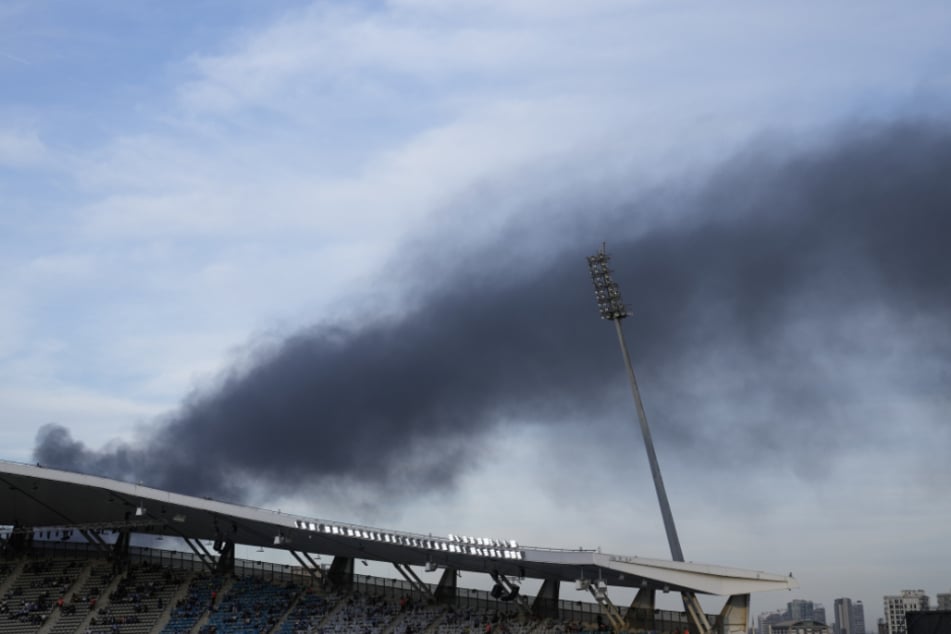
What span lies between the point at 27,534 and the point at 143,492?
1875 cm

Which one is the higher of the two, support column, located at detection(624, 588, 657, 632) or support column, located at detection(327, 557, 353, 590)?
support column, located at detection(327, 557, 353, 590)

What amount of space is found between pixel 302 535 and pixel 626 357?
72.5 ft

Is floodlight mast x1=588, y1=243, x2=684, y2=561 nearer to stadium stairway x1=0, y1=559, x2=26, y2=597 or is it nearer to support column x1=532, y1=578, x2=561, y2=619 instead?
support column x1=532, y1=578, x2=561, y2=619

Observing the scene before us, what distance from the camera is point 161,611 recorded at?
68500 mm

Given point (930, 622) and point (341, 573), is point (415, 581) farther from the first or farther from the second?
point (930, 622)

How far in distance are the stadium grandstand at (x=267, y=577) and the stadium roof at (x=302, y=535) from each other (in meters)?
0.08

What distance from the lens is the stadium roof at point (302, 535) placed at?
57.1m

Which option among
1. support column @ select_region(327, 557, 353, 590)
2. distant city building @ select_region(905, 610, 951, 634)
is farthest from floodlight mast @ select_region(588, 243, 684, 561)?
distant city building @ select_region(905, 610, 951, 634)

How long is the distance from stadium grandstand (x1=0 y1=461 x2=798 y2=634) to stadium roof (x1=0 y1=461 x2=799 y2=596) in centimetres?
8

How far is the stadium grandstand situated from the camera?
197 feet

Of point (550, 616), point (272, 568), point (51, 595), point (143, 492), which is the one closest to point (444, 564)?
point (550, 616)

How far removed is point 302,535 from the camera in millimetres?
65375

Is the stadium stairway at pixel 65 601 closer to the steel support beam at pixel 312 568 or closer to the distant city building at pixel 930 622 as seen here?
the steel support beam at pixel 312 568

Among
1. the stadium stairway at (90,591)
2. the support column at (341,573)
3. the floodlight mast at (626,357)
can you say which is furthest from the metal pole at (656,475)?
the stadium stairway at (90,591)
